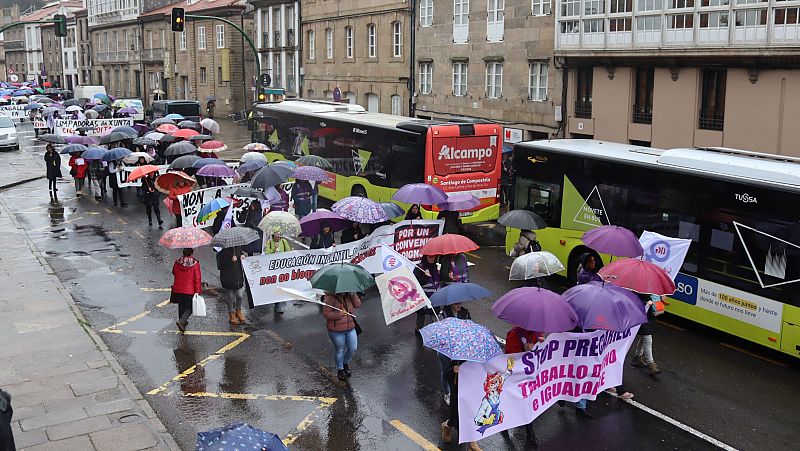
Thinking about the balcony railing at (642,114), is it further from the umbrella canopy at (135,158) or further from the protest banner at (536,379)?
the protest banner at (536,379)

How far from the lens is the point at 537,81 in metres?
30.5

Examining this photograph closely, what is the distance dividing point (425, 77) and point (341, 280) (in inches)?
1142

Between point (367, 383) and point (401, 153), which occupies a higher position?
point (401, 153)

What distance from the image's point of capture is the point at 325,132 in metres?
25.3

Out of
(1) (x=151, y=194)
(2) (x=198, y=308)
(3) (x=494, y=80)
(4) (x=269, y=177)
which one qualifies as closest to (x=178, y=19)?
(3) (x=494, y=80)

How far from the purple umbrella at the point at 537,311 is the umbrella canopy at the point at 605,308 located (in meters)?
0.20

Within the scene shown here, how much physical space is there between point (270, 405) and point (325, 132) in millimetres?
16002

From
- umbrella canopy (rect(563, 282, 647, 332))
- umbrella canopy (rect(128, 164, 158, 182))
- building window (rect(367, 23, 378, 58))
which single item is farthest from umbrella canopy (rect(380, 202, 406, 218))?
building window (rect(367, 23, 378, 58))

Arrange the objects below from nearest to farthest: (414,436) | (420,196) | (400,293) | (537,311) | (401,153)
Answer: (537,311) → (414,436) → (400,293) → (420,196) → (401,153)

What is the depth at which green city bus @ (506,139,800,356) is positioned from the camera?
449 inches

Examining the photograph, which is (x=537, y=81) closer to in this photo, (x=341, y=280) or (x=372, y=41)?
(x=372, y=41)

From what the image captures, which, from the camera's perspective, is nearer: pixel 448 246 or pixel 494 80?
pixel 448 246

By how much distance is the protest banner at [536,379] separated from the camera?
838cm

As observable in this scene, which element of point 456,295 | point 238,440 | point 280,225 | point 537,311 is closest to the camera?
point 238,440
